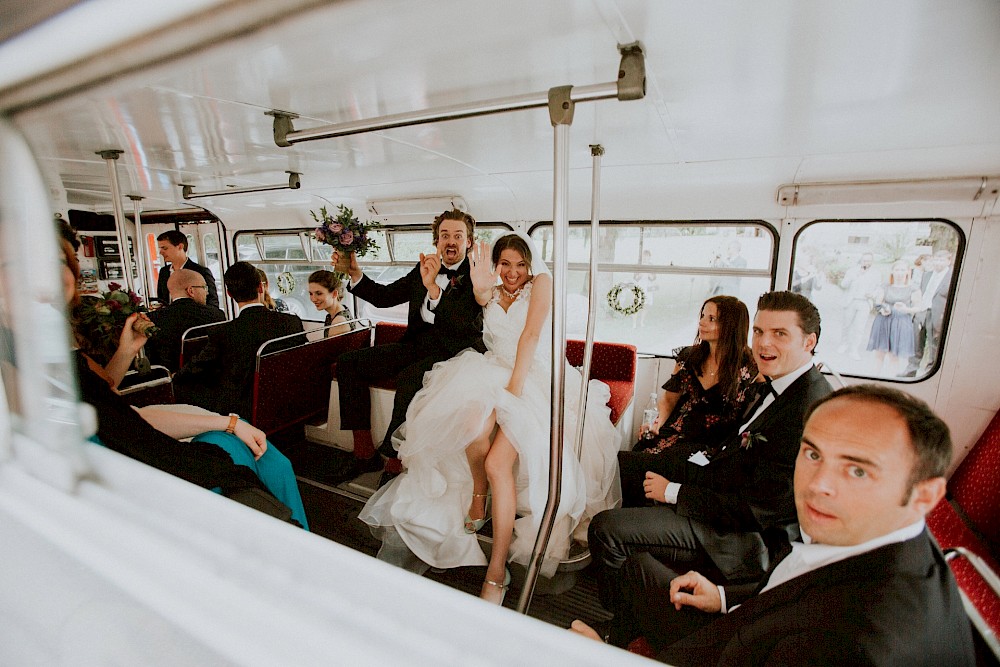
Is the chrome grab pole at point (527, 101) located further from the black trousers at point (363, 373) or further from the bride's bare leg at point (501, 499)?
the black trousers at point (363, 373)

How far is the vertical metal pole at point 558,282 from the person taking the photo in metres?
1.28

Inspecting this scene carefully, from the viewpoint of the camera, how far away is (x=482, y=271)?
115 inches

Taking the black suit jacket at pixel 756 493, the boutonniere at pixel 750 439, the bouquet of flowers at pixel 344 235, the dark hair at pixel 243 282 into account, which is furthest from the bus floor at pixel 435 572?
the bouquet of flowers at pixel 344 235

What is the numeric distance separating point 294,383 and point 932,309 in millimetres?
5171

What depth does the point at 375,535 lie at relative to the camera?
2688mm

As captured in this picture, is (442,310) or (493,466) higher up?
(442,310)

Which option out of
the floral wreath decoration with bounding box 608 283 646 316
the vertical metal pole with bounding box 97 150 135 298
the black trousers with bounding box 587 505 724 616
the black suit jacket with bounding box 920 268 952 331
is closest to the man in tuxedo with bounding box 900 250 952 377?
the black suit jacket with bounding box 920 268 952 331

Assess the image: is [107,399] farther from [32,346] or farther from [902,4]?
[902,4]

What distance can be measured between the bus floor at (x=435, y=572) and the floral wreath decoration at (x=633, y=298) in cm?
263

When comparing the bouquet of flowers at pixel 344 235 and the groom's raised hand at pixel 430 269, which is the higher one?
the bouquet of flowers at pixel 344 235

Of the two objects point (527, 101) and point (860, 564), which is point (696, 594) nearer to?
point (860, 564)

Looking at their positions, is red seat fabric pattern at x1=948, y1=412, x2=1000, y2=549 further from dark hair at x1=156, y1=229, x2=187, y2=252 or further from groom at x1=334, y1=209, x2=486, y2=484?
dark hair at x1=156, y1=229, x2=187, y2=252

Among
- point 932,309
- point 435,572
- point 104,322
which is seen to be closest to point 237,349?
point 104,322

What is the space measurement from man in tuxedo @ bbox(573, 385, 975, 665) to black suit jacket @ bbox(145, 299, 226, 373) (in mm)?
4693
